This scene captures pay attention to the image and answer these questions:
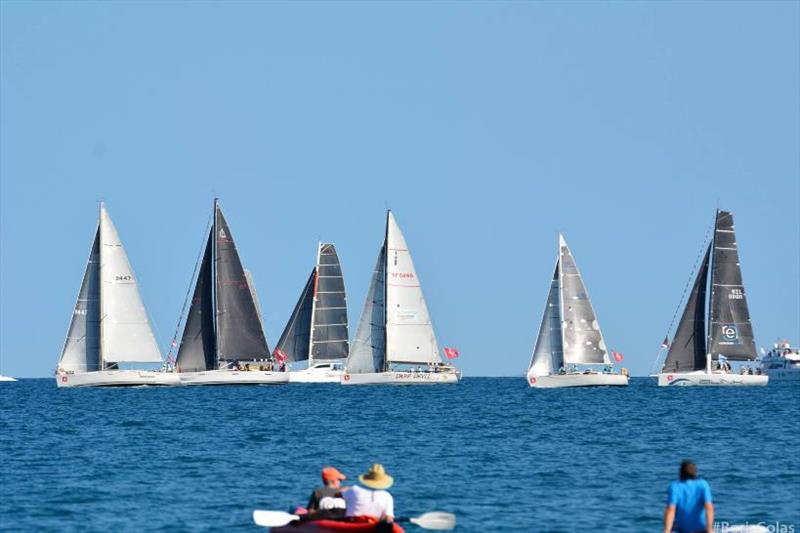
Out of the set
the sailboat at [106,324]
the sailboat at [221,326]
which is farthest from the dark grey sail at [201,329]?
the sailboat at [106,324]

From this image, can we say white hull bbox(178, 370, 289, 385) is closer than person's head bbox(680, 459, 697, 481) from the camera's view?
No

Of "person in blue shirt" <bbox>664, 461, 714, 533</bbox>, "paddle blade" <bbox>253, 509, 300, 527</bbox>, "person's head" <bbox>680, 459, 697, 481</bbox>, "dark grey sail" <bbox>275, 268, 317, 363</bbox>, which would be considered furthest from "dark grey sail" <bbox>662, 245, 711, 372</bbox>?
"person's head" <bbox>680, 459, 697, 481</bbox>

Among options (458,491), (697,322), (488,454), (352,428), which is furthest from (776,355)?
(458,491)

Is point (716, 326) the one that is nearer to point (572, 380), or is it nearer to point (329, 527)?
point (572, 380)

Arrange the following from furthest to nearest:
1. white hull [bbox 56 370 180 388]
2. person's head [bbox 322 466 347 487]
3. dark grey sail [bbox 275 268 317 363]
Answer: dark grey sail [bbox 275 268 317 363], white hull [bbox 56 370 180 388], person's head [bbox 322 466 347 487]

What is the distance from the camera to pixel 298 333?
4771 inches

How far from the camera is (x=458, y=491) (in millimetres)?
37281

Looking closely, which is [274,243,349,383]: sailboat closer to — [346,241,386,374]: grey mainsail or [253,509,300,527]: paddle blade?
[346,241,386,374]: grey mainsail

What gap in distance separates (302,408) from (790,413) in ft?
79.8

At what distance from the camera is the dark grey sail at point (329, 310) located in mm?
113062

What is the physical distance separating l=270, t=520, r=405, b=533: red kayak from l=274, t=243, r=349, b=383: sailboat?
279ft

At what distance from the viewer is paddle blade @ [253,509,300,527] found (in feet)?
92.2

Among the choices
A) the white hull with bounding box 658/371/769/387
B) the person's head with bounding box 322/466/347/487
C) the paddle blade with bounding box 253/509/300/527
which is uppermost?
the white hull with bounding box 658/371/769/387

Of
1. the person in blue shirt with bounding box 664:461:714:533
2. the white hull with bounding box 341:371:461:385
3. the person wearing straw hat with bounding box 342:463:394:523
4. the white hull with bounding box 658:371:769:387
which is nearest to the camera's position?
the person in blue shirt with bounding box 664:461:714:533
